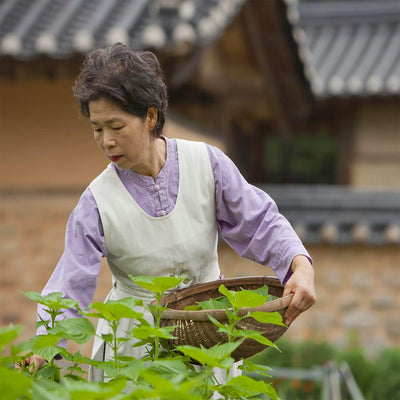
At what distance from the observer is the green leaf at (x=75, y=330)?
167cm

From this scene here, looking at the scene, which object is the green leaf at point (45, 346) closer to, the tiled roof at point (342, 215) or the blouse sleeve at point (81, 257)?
the blouse sleeve at point (81, 257)

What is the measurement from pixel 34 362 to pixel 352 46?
10802 millimetres

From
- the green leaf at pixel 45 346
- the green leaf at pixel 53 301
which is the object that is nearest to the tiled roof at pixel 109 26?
the green leaf at pixel 53 301

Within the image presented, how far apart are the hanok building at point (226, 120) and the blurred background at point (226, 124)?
0.5 inches

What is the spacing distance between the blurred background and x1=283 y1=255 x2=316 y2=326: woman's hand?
2845 mm

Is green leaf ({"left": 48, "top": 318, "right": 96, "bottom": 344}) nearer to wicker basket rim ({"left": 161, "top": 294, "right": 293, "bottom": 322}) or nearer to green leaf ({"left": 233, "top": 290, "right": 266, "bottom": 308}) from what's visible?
wicker basket rim ({"left": 161, "top": 294, "right": 293, "bottom": 322})

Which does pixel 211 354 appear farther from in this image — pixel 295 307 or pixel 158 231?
pixel 158 231

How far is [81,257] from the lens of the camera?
2096 millimetres

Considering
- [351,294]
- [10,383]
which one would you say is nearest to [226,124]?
[351,294]

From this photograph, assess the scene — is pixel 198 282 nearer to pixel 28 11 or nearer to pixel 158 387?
pixel 158 387

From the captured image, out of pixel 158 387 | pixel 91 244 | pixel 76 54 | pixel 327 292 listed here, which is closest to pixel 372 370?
pixel 327 292

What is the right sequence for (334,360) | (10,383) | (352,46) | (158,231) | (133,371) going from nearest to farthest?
(10,383), (133,371), (158,231), (334,360), (352,46)

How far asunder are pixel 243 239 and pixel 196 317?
56 cm

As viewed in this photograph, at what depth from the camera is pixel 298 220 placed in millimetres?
7078
